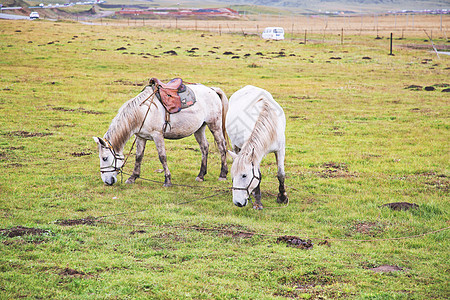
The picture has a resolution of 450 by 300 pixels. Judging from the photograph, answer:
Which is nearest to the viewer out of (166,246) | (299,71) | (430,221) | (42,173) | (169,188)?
(166,246)

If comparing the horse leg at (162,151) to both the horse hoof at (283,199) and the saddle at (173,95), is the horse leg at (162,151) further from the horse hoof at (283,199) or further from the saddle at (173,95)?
the horse hoof at (283,199)

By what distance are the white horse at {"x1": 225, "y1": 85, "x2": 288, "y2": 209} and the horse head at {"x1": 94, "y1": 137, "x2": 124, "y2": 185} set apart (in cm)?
290

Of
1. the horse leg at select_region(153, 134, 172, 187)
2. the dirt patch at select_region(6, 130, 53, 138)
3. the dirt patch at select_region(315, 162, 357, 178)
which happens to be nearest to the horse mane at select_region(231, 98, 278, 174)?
the horse leg at select_region(153, 134, 172, 187)

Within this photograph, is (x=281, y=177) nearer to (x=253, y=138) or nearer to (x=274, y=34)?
(x=253, y=138)

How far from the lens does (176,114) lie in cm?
1127

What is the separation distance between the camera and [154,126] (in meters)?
11.0

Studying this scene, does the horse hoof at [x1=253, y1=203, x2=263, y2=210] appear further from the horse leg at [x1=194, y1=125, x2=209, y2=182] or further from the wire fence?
the wire fence

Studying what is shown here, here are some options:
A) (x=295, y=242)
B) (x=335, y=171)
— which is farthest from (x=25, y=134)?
(x=295, y=242)

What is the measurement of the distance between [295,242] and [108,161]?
5227 millimetres

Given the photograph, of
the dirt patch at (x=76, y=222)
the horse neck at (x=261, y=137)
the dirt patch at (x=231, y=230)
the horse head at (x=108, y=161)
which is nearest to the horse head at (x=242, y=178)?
→ the horse neck at (x=261, y=137)

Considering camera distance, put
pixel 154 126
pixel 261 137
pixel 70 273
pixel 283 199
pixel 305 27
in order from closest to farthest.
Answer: pixel 70 273 < pixel 261 137 < pixel 283 199 < pixel 154 126 < pixel 305 27

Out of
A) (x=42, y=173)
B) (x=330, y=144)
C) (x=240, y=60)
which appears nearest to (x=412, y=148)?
(x=330, y=144)

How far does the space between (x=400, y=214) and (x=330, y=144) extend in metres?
6.82

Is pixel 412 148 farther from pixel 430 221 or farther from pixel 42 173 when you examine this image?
pixel 42 173
